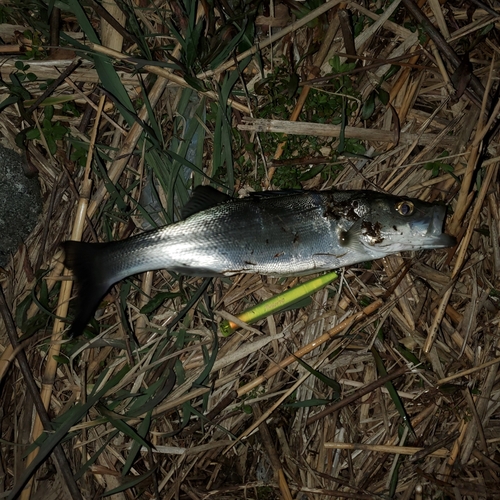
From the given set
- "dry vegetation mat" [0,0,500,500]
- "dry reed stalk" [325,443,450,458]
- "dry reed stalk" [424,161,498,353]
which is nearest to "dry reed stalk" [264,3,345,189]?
"dry vegetation mat" [0,0,500,500]

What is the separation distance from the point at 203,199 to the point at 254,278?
0.68m

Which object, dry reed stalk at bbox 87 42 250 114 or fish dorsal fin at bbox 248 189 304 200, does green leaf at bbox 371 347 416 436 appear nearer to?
fish dorsal fin at bbox 248 189 304 200

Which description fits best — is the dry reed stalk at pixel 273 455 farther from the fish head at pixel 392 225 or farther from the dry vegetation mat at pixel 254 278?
the fish head at pixel 392 225

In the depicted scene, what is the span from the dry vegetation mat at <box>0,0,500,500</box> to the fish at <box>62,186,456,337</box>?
233 millimetres

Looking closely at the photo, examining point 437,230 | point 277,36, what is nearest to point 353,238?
point 437,230

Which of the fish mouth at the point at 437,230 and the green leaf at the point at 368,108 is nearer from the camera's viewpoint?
the fish mouth at the point at 437,230

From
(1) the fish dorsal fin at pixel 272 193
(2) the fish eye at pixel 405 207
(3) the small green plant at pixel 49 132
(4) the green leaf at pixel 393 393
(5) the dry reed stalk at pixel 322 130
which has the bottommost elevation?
(4) the green leaf at pixel 393 393

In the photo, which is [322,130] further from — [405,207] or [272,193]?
[405,207]

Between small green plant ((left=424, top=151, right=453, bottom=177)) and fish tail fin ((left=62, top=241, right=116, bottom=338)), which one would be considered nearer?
fish tail fin ((left=62, top=241, right=116, bottom=338))

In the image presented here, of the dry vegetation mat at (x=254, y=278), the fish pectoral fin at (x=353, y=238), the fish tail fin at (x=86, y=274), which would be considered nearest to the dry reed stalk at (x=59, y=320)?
the dry vegetation mat at (x=254, y=278)

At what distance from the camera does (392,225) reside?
2.62 metres

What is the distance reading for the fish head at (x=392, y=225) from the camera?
8.53ft

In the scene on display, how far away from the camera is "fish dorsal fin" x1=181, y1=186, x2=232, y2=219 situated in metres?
2.79

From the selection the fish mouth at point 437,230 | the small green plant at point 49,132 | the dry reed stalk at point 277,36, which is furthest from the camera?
the small green plant at point 49,132
